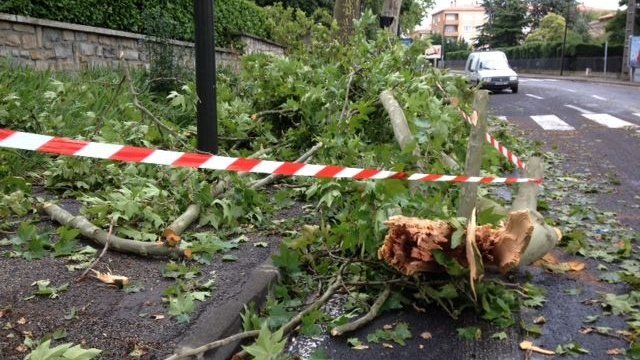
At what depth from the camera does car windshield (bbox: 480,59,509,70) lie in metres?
23.9

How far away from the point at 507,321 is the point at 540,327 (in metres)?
0.17

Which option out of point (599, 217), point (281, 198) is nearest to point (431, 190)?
point (281, 198)

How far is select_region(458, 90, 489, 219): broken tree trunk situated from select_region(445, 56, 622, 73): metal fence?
35826 mm

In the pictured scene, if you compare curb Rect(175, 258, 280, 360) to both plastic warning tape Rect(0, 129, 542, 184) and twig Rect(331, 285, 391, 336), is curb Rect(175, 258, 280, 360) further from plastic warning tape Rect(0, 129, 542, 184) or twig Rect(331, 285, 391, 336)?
plastic warning tape Rect(0, 129, 542, 184)

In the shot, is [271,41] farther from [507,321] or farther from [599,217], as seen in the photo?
[507,321]

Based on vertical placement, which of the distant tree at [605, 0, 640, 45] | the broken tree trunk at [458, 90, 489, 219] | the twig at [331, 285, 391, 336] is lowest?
the twig at [331, 285, 391, 336]

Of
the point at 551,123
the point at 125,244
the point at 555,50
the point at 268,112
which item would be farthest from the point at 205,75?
the point at 555,50

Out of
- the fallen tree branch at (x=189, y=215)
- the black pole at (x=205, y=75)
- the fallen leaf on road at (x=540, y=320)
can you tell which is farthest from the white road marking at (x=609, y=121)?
the fallen leaf on road at (x=540, y=320)

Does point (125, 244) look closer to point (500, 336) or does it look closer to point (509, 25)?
point (500, 336)

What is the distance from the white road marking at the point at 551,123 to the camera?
11.9 meters

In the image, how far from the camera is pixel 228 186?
475 centimetres

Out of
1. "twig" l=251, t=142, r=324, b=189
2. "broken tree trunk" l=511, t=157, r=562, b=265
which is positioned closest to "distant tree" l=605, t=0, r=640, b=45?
"twig" l=251, t=142, r=324, b=189

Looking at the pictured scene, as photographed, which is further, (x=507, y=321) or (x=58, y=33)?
(x=58, y=33)

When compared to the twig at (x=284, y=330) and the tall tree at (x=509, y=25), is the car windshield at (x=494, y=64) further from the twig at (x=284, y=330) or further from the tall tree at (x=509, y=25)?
the tall tree at (x=509, y=25)
